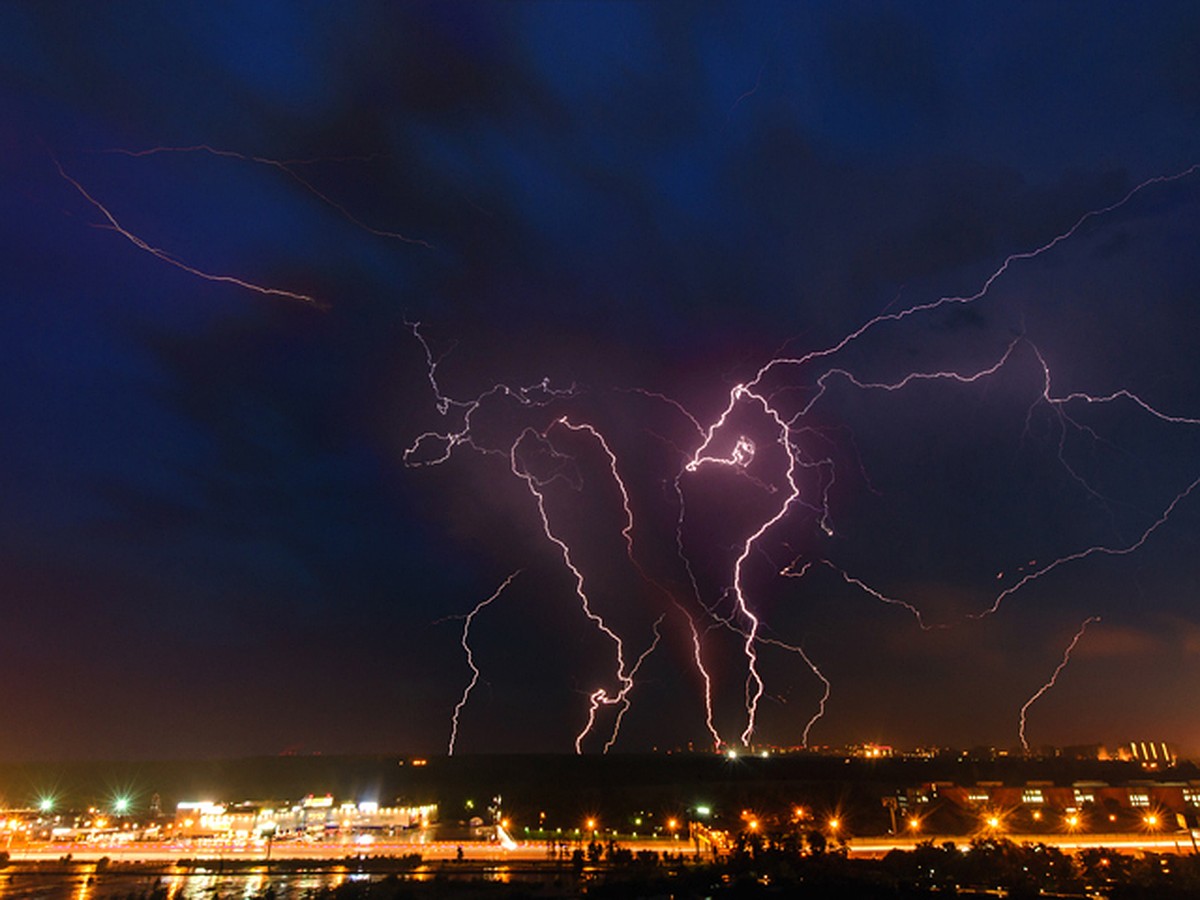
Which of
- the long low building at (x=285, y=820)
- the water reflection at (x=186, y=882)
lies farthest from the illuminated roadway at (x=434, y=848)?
the water reflection at (x=186, y=882)

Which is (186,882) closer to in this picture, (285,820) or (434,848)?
(434,848)

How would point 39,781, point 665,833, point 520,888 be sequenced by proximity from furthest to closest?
1. point 39,781
2. point 665,833
3. point 520,888

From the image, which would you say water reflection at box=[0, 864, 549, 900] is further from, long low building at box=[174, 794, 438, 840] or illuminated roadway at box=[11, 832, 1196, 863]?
long low building at box=[174, 794, 438, 840]

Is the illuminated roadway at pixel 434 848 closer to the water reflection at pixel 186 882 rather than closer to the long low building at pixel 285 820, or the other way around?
the long low building at pixel 285 820

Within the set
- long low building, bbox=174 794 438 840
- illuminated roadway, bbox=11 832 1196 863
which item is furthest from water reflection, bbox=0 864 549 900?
long low building, bbox=174 794 438 840

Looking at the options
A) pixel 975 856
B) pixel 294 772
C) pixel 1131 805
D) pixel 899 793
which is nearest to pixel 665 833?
pixel 899 793

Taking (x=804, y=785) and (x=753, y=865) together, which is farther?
(x=804, y=785)

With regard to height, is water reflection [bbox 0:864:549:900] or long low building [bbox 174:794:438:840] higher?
long low building [bbox 174:794:438:840]

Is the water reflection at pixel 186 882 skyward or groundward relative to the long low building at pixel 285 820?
groundward

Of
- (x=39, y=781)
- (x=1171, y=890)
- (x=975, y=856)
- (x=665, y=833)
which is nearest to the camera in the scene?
(x=1171, y=890)

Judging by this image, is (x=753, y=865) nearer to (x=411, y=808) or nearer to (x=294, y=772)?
(x=411, y=808)

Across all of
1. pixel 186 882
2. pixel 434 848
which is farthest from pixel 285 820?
pixel 186 882
